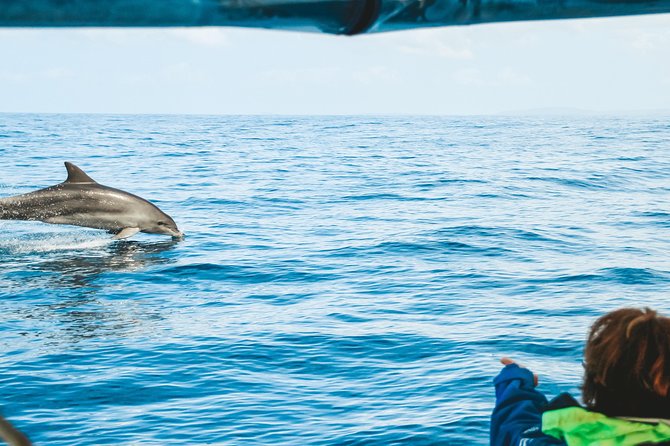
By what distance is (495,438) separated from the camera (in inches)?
130

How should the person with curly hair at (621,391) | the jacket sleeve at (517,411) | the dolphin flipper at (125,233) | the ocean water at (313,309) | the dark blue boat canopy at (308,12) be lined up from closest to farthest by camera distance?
the dark blue boat canopy at (308,12) < the person with curly hair at (621,391) < the jacket sleeve at (517,411) < the ocean water at (313,309) < the dolphin flipper at (125,233)

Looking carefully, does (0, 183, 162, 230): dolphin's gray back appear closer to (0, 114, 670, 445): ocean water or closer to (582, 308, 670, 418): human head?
(0, 114, 670, 445): ocean water

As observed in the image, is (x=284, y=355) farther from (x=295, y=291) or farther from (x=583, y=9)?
(x=583, y=9)

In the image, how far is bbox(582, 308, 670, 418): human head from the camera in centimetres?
280

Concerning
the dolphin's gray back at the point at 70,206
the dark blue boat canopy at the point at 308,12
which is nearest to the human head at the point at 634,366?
the dark blue boat canopy at the point at 308,12

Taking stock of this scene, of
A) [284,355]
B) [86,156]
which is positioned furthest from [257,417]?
[86,156]

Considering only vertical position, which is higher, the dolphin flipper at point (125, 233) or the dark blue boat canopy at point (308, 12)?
the dark blue boat canopy at point (308, 12)

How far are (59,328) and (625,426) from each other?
8873 millimetres

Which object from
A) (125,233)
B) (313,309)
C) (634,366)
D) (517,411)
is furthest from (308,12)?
(125,233)

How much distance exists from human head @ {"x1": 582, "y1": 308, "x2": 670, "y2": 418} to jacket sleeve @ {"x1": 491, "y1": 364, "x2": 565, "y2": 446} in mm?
259

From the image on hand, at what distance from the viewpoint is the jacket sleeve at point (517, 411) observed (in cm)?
308

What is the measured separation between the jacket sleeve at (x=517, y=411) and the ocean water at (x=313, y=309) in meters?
3.97

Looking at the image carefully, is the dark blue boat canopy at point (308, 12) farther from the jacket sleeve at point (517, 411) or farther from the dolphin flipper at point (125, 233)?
the dolphin flipper at point (125, 233)

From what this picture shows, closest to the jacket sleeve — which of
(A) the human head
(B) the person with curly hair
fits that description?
(B) the person with curly hair
